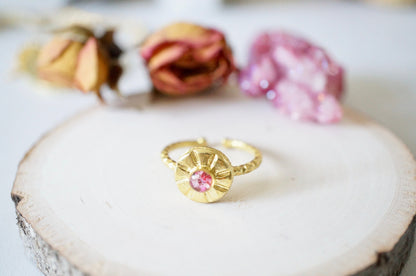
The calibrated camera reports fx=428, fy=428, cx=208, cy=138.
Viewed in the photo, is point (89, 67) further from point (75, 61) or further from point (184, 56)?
point (184, 56)

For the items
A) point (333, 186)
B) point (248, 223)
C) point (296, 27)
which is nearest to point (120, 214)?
point (248, 223)

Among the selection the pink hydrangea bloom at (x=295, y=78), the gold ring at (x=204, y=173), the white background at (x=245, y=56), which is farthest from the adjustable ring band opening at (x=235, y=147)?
the white background at (x=245, y=56)

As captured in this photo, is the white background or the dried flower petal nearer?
the dried flower petal

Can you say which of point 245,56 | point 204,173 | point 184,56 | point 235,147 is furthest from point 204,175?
point 245,56

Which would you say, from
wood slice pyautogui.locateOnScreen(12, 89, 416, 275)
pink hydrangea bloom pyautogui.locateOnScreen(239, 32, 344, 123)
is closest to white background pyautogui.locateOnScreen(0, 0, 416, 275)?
wood slice pyautogui.locateOnScreen(12, 89, 416, 275)

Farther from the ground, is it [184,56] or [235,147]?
[184,56]

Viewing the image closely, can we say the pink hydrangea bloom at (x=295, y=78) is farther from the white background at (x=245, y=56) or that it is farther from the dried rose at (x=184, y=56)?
the white background at (x=245, y=56)

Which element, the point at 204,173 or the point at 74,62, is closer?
the point at 204,173

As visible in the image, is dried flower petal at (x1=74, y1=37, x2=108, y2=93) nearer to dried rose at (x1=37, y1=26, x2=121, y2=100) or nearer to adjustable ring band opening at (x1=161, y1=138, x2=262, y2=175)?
dried rose at (x1=37, y1=26, x2=121, y2=100)
